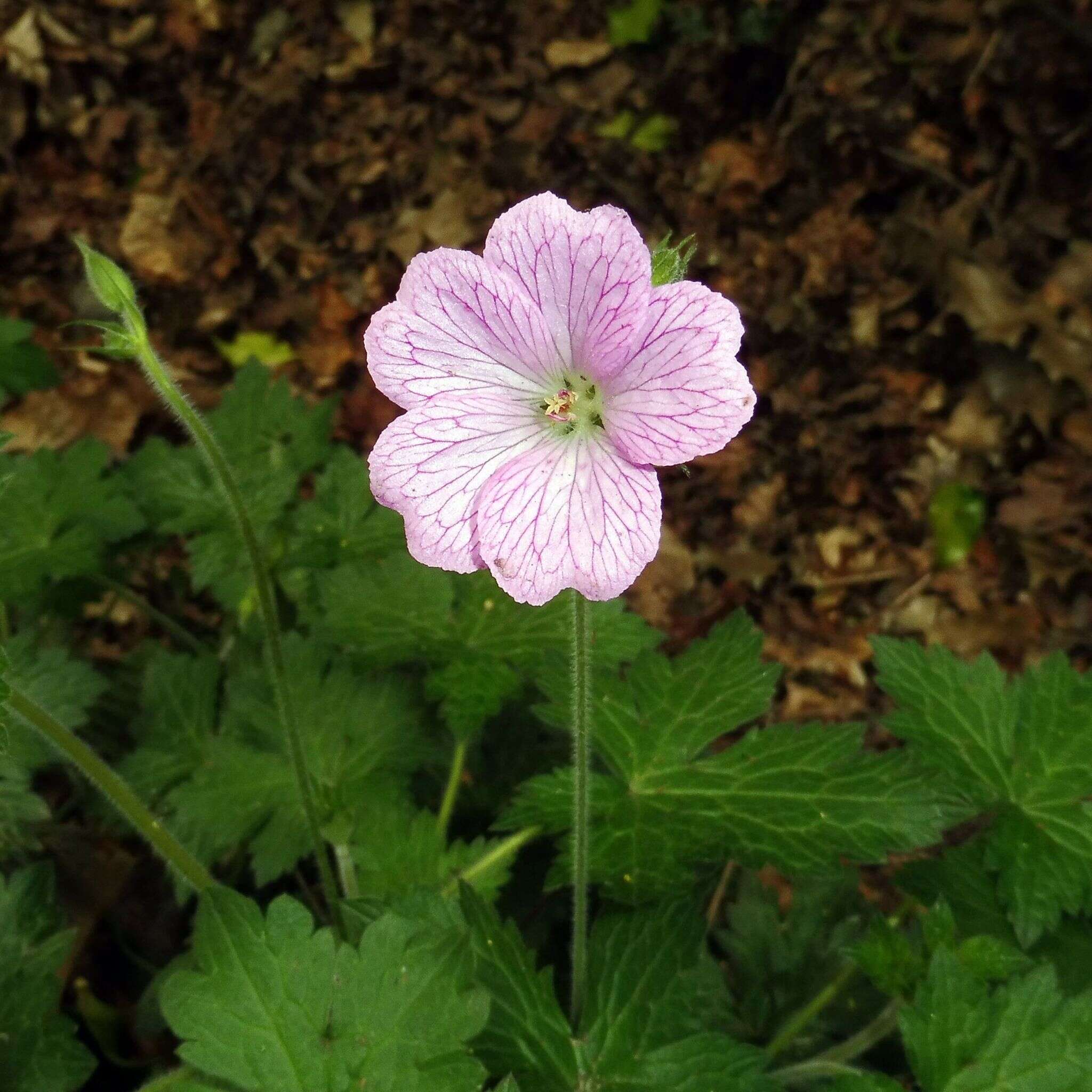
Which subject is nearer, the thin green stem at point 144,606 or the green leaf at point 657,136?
the thin green stem at point 144,606

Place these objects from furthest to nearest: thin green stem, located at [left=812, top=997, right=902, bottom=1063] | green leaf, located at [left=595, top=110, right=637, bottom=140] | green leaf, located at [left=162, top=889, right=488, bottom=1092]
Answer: green leaf, located at [left=595, top=110, right=637, bottom=140] → thin green stem, located at [left=812, top=997, right=902, bottom=1063] → green leaf, located at [left=162, top=889, right=488, bottom=1092]

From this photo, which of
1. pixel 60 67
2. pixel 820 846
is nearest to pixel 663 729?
pixel 820 846

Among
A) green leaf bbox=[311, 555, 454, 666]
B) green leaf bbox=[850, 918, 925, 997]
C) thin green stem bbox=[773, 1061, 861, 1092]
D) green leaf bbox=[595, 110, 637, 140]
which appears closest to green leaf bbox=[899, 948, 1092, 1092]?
green leaf bbox=[850, 918, 925, 997]

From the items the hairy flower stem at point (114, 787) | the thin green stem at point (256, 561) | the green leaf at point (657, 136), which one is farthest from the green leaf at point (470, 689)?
the green leaf at point (657, 136)

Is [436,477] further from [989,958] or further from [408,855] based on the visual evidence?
[989,958]

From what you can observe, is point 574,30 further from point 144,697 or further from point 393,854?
point 393,854

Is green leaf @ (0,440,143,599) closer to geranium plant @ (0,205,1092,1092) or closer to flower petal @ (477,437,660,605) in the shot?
geranium plant @ (0,205,1092,1092)

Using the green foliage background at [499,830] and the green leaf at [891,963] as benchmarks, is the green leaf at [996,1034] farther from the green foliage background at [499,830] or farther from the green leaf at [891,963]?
the green leaf at [891,963]
